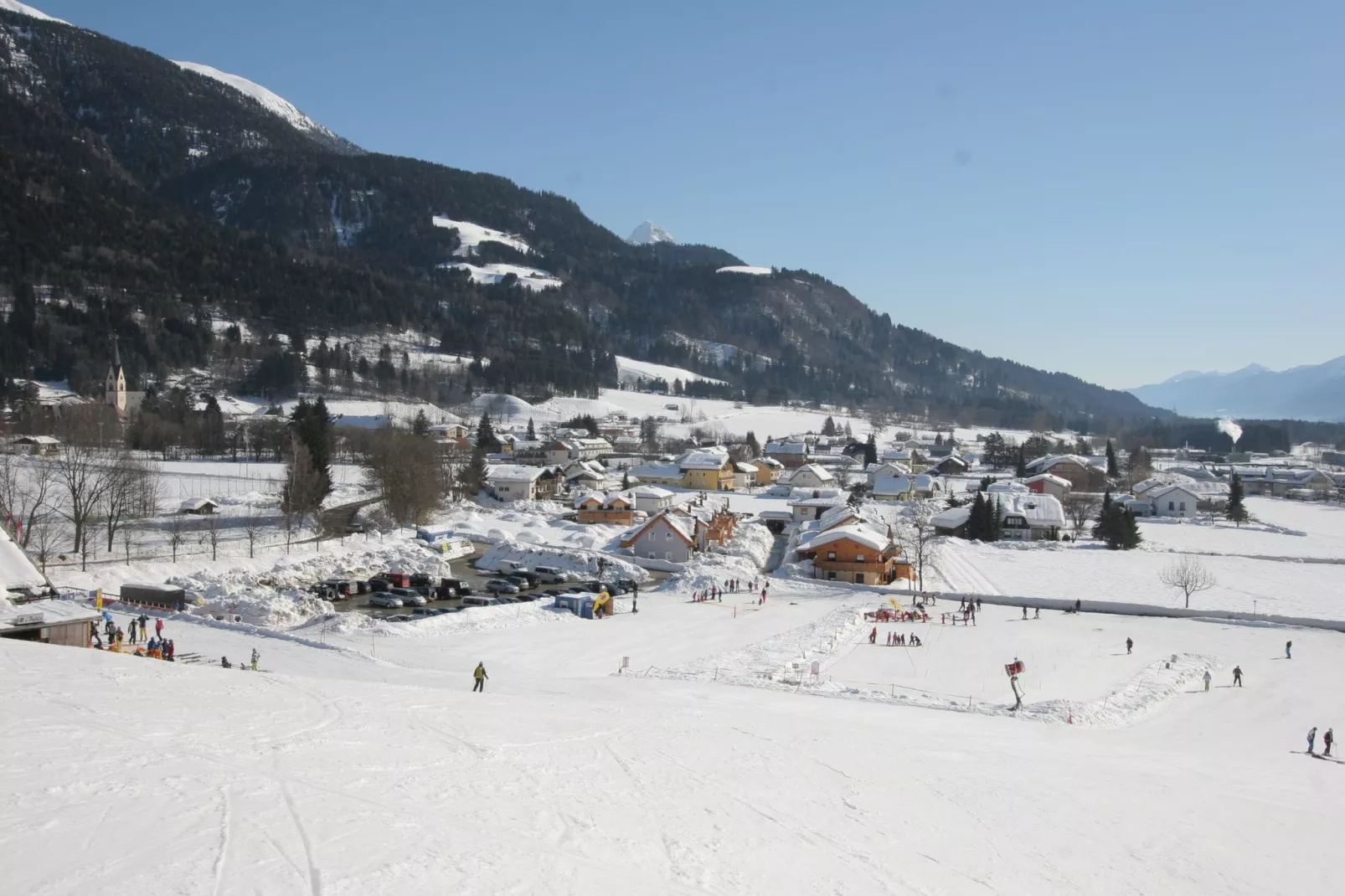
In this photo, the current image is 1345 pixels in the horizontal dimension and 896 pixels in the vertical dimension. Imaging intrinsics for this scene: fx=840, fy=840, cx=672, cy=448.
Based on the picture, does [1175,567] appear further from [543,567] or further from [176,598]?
[176,598]

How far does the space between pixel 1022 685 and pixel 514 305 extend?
500 ft

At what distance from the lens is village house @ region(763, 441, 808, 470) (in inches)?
3305

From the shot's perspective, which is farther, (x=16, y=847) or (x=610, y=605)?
(x=610, y=605)

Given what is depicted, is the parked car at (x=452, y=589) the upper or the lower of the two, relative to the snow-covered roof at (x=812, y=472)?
lower

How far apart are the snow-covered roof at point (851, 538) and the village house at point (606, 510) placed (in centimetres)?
1404

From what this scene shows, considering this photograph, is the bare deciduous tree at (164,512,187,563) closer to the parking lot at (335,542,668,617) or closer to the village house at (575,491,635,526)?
the parking lot at (335,542,668,617)

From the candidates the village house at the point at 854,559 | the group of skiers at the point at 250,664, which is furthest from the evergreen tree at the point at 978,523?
the group of skiers at the point at 250,664

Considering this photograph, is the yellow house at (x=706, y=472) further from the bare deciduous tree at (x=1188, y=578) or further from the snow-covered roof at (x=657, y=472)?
the bare deciduous tree at (x=1188, y=578)

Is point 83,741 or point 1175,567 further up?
point 83,741

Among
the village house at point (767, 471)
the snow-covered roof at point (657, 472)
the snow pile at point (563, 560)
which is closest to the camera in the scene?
the snow pile at point (563, 560)

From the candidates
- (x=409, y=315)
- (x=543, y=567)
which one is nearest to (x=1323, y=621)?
(x=543, y=567)

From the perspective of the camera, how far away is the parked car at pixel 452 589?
27922 millimetres

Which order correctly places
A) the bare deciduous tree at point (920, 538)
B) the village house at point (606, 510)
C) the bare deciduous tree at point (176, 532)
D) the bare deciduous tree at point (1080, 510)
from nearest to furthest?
the bare deciduous tree at point (176, 532) → the bare deciduous tree at point (920, 538) → the village house at point (606, 510) → the bare deciduous tree at point (1080, 510)

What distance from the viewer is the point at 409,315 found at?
131m
